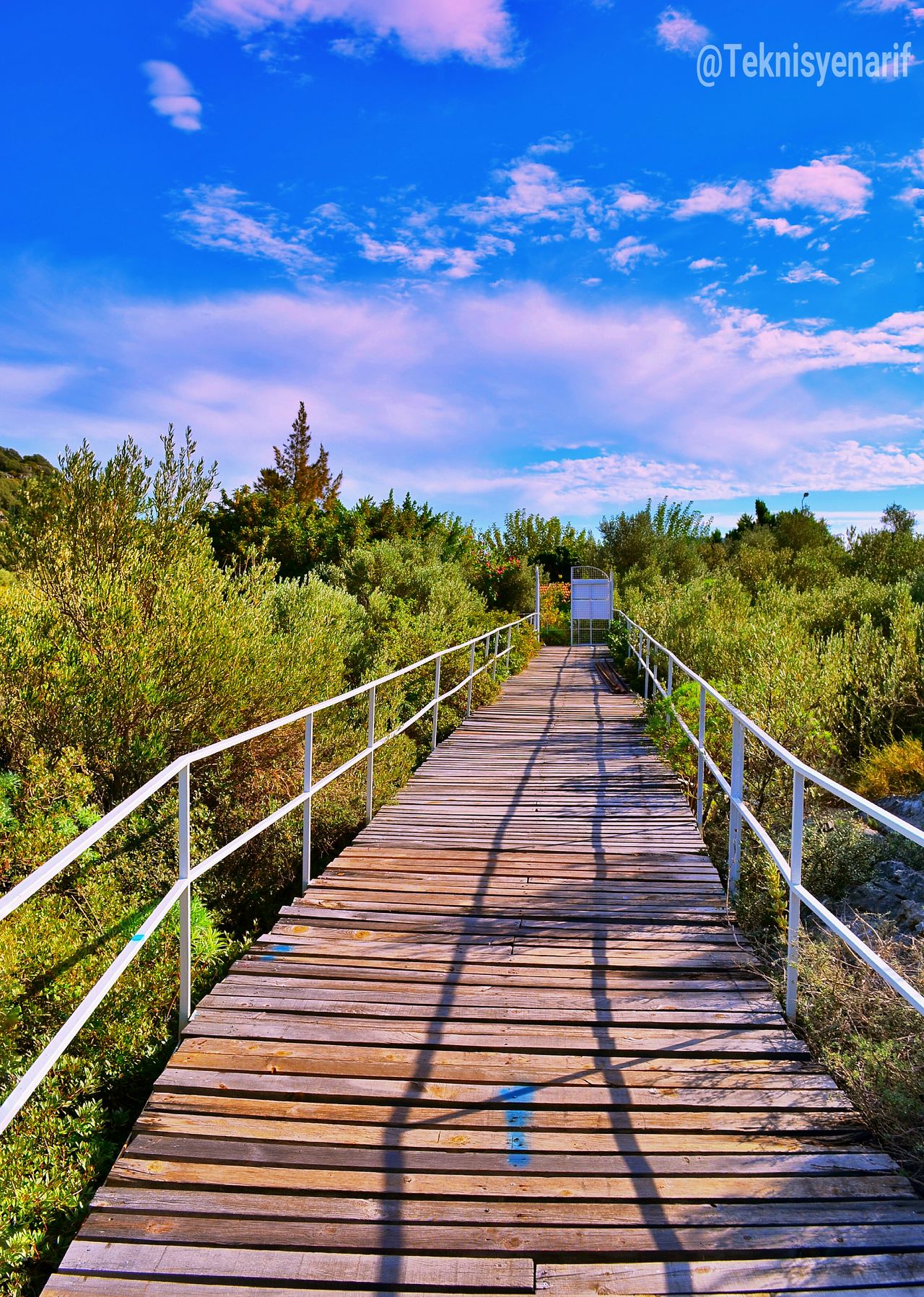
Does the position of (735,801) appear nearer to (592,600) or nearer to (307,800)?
(307,800)

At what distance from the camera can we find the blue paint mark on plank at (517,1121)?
102 inches

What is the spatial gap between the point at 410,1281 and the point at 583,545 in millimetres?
40435

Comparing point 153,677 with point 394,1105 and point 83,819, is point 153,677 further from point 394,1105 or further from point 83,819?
point 394,1105

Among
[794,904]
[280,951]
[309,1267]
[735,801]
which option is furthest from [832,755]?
[309,1267]

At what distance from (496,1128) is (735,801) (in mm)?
2411

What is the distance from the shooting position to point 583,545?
41.5 metres

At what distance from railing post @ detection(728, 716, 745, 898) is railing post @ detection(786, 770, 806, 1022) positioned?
1.08m

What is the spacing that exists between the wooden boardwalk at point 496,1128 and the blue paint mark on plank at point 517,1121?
1 cm

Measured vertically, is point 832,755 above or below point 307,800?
below

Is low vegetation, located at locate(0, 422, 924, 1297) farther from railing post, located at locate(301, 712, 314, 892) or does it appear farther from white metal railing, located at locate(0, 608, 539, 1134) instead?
railing post, located at locate(301, 712, 314, 892)

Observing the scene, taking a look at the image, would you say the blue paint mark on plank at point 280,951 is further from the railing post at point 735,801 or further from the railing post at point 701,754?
the railing post at point 701,754

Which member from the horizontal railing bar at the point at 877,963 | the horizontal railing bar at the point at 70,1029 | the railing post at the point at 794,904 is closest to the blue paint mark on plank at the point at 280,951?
the horizontal railing bar at the point at 70,1029

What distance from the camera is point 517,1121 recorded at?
2789 millimetres

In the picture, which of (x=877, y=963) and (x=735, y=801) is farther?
(x=735, y=801)
